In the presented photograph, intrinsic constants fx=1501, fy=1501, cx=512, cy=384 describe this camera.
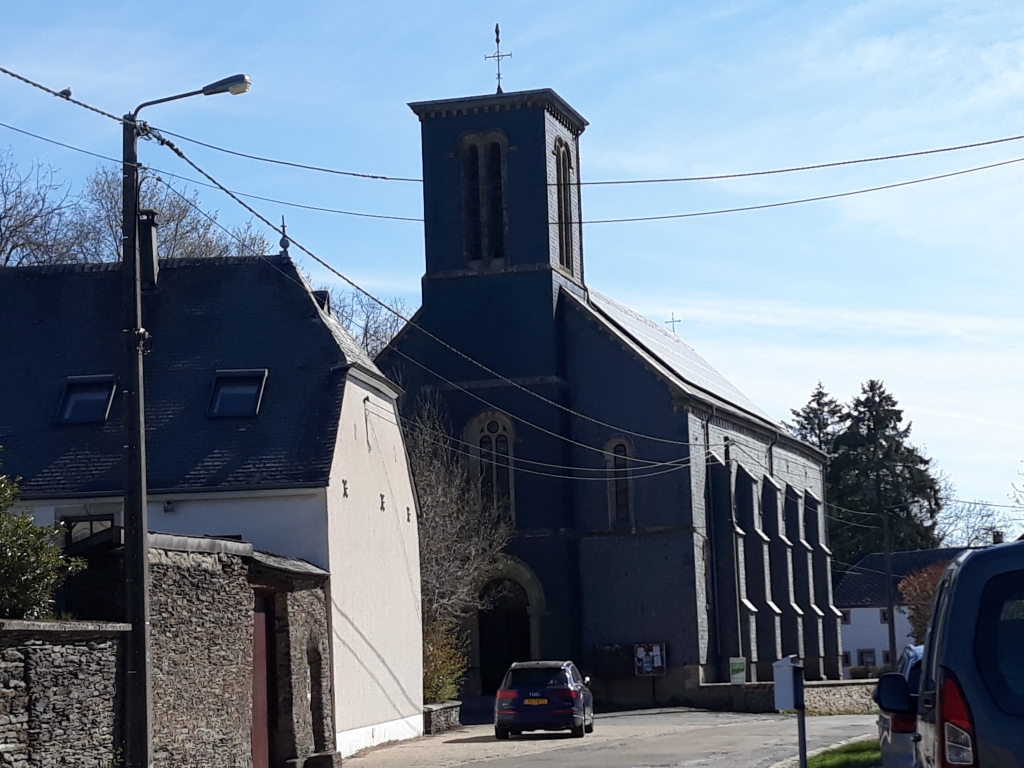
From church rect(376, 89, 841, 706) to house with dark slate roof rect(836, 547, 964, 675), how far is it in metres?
37.5

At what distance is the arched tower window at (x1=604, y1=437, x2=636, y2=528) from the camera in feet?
151

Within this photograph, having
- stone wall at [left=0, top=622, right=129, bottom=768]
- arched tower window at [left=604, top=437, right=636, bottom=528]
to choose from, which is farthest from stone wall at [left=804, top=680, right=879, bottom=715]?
stone wall at [left=0, top=622, right=129, bottom=768]

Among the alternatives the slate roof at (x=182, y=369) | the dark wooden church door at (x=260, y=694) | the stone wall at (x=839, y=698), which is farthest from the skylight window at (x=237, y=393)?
the stone wall at (x=839, y=698)

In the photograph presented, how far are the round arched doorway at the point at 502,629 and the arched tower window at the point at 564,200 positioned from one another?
10.7 metres

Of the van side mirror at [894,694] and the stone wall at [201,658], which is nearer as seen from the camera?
the van side mirror at [894,694]

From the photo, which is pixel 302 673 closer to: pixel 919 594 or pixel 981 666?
pixel 981 666

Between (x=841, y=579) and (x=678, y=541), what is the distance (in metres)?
45.0

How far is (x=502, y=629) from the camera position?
1822 inches

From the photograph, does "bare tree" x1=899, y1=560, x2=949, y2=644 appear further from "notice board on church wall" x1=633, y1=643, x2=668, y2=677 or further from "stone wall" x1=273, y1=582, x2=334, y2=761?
"stone wall" x1=273, y1=582, x2=334, y2=761

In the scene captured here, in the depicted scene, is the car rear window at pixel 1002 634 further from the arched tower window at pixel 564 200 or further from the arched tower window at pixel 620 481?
the arched tower window at pixel 564 200

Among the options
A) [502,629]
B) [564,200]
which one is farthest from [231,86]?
[564,200]

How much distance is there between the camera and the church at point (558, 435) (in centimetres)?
4512

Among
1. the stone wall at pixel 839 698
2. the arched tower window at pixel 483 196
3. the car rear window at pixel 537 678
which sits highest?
the arched tower window at pixel 483 196

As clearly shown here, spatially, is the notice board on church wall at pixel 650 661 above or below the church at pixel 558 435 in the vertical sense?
below
